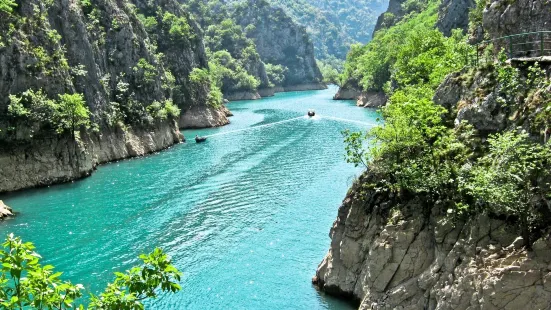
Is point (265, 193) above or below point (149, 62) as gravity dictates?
below

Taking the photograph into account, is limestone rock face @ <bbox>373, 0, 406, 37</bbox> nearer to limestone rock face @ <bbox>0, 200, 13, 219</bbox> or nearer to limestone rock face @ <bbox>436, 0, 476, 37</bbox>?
limestone rock face @ <bbox>436, 0, 476, 37</bbox>

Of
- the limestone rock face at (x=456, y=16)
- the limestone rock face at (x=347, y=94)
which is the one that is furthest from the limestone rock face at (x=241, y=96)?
the limestone rock face at (x=456, y=16)

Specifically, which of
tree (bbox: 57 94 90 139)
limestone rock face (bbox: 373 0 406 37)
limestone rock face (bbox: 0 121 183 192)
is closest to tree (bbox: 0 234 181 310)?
limestone rock face (bbox: 0 121 183 192)

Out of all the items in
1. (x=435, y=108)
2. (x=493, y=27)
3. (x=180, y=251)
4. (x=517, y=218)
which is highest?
(x=493, y=27)

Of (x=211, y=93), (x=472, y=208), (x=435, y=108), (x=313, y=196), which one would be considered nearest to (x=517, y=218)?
(x=472, y=208)

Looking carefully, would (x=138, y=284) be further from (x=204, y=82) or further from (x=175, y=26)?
(x=175, y=26)

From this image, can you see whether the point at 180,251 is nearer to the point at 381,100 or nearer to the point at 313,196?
the point at 313,196

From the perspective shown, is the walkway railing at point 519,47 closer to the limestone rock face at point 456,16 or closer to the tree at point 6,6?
the tree at point 6,6
